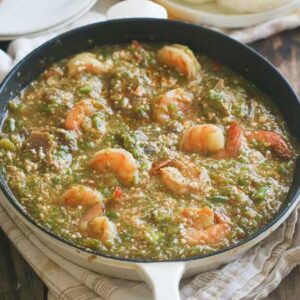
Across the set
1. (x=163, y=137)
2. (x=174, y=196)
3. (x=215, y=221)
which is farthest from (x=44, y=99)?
(x=215, y=221)

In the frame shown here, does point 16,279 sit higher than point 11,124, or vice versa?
point 11,124

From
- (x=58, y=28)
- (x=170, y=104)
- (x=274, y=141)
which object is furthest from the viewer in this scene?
(x=58, y=28)

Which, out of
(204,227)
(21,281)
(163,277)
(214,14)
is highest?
(214,14)

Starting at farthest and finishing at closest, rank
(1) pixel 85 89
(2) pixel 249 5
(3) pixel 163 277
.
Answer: (2) pixel 249 5, (1) pixel 85 89, (3) pixel 163 277

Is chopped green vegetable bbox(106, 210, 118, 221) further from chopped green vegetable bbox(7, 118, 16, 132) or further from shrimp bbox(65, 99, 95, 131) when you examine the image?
chopped green vegetable bbox(7, 118, 16, 132)

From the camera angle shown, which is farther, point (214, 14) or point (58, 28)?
point (214, 14)

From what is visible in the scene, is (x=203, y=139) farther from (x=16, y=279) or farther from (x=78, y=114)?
(x=16, y=279)

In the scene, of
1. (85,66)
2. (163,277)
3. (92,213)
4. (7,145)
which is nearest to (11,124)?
(7,145)

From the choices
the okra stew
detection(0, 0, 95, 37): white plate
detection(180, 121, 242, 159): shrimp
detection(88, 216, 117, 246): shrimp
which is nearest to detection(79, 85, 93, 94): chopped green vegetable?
the okra stew
